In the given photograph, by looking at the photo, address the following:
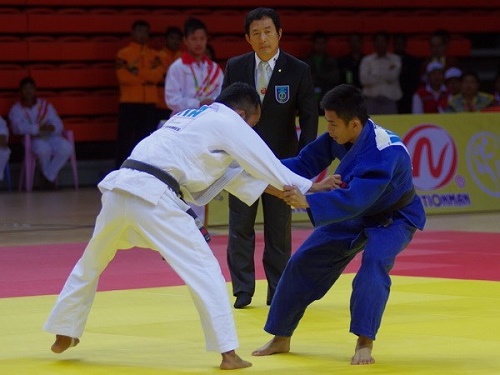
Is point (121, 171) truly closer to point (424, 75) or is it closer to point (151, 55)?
point (151, 55)

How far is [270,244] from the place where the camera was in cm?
746

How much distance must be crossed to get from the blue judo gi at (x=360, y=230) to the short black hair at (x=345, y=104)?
0.09 metres

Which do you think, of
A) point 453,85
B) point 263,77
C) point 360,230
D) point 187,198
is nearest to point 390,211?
point 360,230

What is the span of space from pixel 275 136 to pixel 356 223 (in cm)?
180

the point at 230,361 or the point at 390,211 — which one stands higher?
the point at 390,211

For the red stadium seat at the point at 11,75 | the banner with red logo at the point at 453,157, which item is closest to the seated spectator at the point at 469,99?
the banner with red logo at the point at 453,157

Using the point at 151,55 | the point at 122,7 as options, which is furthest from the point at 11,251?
the point at 122,7

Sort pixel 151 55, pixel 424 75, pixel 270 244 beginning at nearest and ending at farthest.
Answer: pixel 270 244 → pixel 151 55 → pixel 424 75

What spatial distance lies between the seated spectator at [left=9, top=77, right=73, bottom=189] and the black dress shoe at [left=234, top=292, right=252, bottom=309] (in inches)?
344

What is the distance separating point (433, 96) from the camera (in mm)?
16188

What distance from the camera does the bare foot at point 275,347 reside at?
5.73 m

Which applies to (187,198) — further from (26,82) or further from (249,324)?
(26,82)

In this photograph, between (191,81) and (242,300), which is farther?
(191,81)

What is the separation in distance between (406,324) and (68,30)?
11034 millimetres
